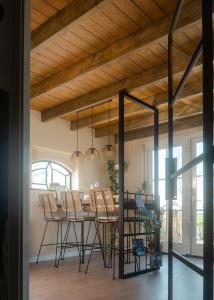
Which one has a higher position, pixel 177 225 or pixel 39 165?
pixel 39 165

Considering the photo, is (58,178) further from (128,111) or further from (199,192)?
(199,192)

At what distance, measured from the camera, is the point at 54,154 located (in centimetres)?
653

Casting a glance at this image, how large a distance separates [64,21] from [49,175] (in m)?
3.70

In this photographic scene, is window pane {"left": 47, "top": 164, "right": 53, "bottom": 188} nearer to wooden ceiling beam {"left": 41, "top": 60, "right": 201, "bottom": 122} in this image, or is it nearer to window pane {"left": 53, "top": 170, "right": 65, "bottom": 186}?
window pane {"left": 53, "top": 170, "right": 65, "bottom": 186}

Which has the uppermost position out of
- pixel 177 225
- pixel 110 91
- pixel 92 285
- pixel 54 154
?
pixel 110 91

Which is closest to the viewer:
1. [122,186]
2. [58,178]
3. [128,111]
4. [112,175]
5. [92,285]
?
[92,285]

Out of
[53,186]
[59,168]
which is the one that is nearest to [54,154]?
[59,168]

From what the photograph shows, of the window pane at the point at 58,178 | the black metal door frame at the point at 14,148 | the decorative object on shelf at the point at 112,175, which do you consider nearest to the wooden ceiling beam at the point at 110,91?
the window pane at the point at 58,178

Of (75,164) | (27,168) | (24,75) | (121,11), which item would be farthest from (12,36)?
(75,164)

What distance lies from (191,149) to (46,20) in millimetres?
2375

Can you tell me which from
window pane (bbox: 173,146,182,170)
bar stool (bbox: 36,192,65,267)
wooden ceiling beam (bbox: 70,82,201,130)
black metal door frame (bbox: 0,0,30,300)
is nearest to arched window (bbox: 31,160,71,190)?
bar stool (bbox: 36,192,65,267)

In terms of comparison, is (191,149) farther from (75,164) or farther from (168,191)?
(75,164)

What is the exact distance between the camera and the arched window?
6.20m

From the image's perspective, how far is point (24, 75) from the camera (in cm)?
111
